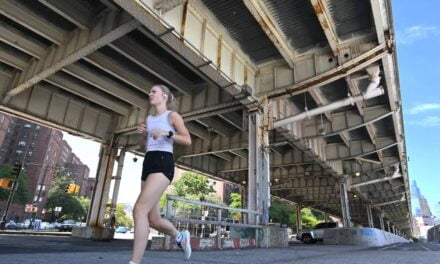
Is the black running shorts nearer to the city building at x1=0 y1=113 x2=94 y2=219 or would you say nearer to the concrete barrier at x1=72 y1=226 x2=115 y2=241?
the concrete barrier at x1=72 y1=226 x2=115 y2=241

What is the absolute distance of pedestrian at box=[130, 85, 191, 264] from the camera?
8.28 feet

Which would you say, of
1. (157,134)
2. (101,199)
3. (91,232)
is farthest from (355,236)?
(157,134)

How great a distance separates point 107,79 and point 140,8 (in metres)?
7.18

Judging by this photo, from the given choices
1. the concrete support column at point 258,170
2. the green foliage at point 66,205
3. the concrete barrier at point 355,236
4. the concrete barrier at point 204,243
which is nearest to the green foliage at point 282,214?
the concrete barrier at point 355,236

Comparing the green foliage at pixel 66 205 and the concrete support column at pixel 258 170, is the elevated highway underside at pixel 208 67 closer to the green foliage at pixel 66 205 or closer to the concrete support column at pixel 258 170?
the concrete support column at pixel 258 170

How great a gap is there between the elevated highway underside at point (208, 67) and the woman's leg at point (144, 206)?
5834 mm

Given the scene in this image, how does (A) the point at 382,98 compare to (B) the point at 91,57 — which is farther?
(A) the point at 382,98

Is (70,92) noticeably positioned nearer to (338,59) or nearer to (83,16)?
(83,16)

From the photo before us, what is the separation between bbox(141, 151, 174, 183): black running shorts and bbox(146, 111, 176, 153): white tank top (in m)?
0.05

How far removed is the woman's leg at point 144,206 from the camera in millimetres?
2498

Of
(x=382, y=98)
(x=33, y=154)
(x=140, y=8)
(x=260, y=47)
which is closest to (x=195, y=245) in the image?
(x=140, y=8)

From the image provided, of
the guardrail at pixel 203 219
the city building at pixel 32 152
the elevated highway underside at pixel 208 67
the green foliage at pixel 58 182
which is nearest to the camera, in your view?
the guardrail at pixel 203 219

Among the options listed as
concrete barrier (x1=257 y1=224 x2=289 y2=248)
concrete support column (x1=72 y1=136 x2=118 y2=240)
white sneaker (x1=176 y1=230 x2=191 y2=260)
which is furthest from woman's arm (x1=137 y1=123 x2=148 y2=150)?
concrete support column (x1=72 y1=136 x2=118 y2=240)

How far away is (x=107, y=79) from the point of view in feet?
44.7
